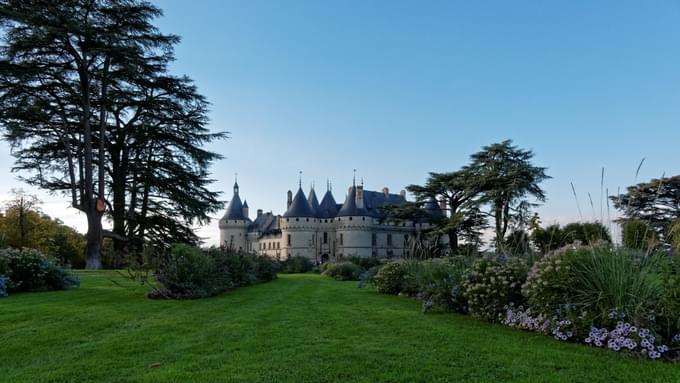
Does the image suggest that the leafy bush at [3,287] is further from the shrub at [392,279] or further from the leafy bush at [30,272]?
the shrub at [392,279]

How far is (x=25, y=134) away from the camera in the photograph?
1670 centimetres

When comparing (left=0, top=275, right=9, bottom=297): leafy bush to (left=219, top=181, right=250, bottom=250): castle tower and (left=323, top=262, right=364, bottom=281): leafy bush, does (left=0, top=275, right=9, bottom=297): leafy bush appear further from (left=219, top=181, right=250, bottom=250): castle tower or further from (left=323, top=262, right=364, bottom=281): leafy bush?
(left=219, top=181, right=250, bottom=250): castle tower

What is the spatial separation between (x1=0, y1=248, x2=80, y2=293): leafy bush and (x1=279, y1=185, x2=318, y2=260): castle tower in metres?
33.4

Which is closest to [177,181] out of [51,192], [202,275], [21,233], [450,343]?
[51,192]

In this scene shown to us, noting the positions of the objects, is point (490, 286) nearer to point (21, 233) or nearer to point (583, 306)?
point (583, 306)

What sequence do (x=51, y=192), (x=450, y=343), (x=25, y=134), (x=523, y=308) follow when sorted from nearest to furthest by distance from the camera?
(x=450, y=343)
(x=523, y=308)
(x=25, y=134)
(x=51, y=192)

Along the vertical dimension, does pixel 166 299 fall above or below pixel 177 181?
below

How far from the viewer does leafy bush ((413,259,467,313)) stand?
632 centimetres

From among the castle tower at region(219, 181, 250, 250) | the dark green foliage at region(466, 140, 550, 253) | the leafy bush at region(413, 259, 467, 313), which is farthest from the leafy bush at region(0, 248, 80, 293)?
the castle tower at region(219, 181, 250, 250)

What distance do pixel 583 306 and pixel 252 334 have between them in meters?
3.23

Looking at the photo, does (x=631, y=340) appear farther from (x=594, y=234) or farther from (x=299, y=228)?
(x=299, y=228)

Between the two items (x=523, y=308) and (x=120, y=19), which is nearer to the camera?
(x=523, y=308)

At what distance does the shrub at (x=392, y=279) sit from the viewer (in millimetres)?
9656

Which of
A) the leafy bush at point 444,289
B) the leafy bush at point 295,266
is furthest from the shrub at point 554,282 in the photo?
the leafy bush at point 295,266
